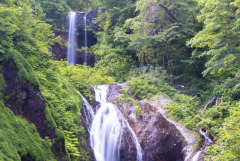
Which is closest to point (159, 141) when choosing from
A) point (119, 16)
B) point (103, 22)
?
point (119, 16)

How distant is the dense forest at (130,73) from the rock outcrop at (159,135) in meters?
0.67

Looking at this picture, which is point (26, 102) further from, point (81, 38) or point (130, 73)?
point (81, 38)

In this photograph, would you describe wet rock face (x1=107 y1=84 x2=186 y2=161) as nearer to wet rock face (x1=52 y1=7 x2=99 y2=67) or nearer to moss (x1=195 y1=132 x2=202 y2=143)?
moss (x1=195 y1=132 x2=202 y2=143)

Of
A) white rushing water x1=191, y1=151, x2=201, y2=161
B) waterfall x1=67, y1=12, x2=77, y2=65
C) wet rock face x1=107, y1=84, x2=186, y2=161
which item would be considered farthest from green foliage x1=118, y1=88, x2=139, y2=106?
waterfall x1=67, y1=12, x2=77, y2=65

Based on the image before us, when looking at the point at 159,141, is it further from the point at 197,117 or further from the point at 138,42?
the point at 138,42

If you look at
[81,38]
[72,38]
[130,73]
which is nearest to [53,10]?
[72,38]

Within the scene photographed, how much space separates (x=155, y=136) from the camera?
31.6 ft

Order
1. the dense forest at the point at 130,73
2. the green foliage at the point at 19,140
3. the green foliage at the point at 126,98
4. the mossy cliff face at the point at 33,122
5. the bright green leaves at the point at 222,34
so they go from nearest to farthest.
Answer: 1. the green foliage at the point at 19,140
2. the mossy cliff face at the point at 33,122
3. the dense forest at the point at 130,73
4. the bright green leaves at the point at 222,34
5. the green foliage at the point at 126,98

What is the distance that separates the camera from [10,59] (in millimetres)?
6711

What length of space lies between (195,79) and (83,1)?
2449 cm

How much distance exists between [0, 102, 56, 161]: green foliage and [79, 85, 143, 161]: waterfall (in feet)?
13.2

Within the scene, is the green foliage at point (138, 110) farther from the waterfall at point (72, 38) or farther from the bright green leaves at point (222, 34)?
the waterfall at point (72, 38)

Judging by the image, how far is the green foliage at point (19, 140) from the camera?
4.35 metres

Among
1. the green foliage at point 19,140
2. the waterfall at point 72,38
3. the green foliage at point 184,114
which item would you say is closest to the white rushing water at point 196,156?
the green foliage at point 184,114
